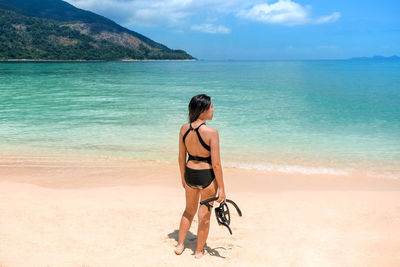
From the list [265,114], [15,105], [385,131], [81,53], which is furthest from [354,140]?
[81,53]

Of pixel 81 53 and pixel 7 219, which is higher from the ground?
pixel 81 53

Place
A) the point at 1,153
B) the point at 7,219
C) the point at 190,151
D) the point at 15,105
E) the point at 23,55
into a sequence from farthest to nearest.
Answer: the point at 23,55 < the point at 15,105 < the point at 1,153 < the point at 7,219 < the point at 190,151

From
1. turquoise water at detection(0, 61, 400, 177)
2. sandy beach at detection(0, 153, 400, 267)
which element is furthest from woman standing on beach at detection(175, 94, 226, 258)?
turquoise water at detection(0, 61, 400, 177)

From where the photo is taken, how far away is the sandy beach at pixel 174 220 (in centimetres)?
441

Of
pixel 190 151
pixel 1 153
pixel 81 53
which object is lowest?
pixel 1 153

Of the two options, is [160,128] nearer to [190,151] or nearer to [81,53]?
[190,151]

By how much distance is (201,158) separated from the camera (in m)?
3.93

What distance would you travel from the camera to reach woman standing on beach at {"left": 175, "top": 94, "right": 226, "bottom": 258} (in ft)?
12.4

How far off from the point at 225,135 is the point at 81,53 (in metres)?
165

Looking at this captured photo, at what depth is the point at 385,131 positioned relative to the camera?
1451cm

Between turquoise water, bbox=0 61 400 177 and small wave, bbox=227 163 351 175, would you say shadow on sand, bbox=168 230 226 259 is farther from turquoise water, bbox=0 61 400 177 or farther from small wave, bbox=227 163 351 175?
turquoise water, bbox=0 61 400 177

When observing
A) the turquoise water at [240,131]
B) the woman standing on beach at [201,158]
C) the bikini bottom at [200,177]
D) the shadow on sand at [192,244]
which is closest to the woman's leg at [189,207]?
the woman standing on beach at [201,158]

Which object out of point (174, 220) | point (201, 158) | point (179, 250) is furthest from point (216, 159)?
point (174, 220)

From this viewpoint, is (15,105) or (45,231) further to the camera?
(15,105)
